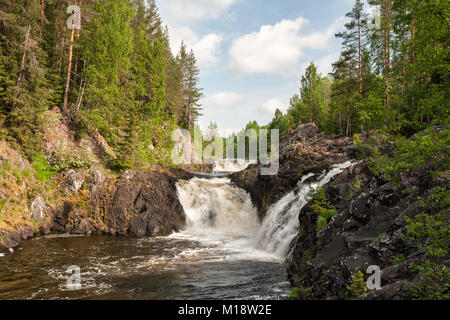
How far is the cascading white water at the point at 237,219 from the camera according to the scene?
1441 cm

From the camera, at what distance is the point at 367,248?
7426 millimetres

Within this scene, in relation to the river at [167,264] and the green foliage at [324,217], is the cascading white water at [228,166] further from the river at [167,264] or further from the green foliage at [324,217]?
the green foliage at [324,217]

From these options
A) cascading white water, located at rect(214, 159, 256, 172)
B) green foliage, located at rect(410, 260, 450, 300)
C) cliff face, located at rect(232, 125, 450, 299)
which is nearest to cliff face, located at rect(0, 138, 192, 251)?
cliff face, located at rect(232, 125, 450, 299)

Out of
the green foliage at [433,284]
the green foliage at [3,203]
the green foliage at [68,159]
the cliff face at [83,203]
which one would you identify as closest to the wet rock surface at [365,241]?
the green foliage at [433,284]

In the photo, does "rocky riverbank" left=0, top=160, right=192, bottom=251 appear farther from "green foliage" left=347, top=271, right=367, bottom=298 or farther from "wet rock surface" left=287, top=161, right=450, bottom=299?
"green foliage" left=347, top=271, right=367, bottom=298

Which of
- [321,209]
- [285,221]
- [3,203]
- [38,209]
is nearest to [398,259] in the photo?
[321,209]

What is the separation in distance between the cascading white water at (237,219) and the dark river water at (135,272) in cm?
138

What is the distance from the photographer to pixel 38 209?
54.3 feet

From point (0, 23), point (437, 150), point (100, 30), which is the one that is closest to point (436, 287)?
point (437, 150)

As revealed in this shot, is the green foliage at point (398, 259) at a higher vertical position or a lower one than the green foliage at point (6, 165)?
lower

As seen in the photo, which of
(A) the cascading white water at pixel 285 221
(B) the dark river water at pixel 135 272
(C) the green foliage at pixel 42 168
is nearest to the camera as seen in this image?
(B) the dark river water at pixel 135 272

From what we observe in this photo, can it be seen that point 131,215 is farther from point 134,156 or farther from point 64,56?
point 64,56

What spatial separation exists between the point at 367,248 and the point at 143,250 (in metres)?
11.5

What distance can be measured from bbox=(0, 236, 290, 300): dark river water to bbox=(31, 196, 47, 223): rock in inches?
68.2
